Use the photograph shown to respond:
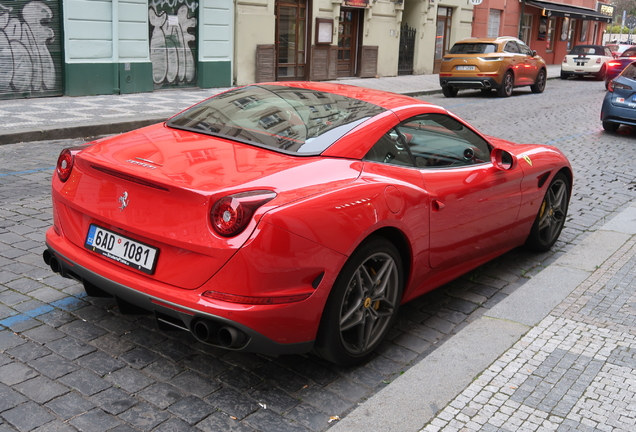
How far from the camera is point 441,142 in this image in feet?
14.9

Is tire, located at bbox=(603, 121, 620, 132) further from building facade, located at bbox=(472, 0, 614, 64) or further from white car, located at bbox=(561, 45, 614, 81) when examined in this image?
building facade, located at bbox=(472, 0, 614, 64)

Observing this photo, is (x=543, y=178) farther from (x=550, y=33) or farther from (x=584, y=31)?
(x=584, y=31)

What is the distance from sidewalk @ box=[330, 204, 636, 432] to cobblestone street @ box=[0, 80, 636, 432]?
0.01 m

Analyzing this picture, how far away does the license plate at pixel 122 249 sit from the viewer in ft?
10.8

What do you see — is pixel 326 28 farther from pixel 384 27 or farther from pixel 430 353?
pixel 430 353

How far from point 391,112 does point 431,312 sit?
53.2 inches

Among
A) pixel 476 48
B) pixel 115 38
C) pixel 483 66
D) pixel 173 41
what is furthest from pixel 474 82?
pixel 115 38

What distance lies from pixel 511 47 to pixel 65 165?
19040 mm

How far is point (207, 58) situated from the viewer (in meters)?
18.3

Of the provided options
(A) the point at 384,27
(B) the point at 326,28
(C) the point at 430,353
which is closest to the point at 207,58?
(B) the point at 326,28

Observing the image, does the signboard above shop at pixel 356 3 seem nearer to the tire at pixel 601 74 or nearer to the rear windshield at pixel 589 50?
the rear windshield at pixel 589 50

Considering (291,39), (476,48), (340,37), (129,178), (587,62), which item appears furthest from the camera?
(587,62)

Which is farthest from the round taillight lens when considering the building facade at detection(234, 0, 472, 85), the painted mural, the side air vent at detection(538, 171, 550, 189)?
the building facade at detection(234, 0, 472, 85)

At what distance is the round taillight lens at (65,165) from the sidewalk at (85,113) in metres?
6.83
